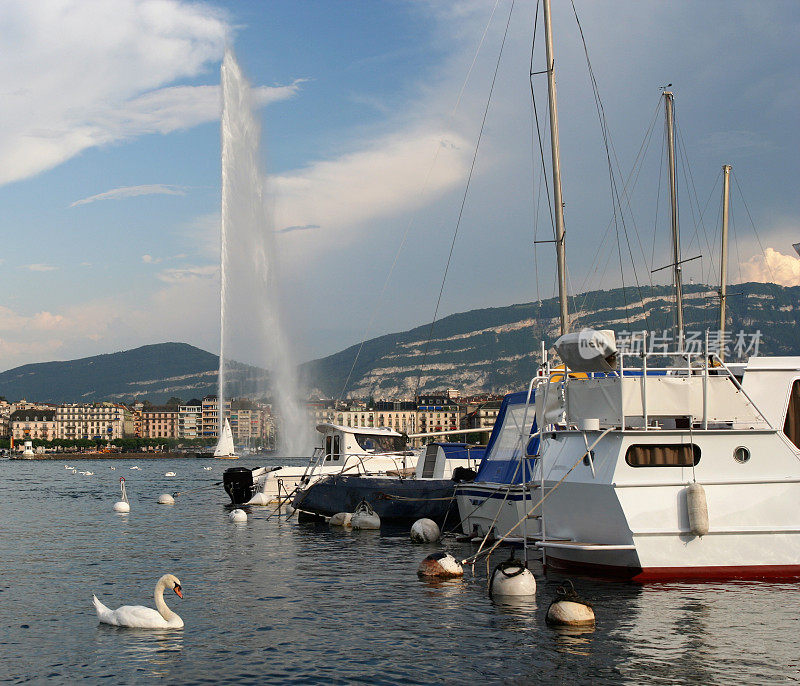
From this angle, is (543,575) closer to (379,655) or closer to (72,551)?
(379,655)

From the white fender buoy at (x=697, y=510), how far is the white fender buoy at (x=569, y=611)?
342cm

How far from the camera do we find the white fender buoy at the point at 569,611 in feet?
47.2

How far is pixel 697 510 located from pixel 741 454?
165 cm

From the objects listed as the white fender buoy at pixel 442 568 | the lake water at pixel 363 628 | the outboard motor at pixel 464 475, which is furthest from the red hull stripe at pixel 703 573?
the outboard motor at pixel 464 475

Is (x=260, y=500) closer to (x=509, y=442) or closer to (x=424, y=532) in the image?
(x=424, y=532)

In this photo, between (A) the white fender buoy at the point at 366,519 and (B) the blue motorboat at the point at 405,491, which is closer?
(A) the white fender buoy at the point at 366,519

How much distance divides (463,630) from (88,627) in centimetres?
643

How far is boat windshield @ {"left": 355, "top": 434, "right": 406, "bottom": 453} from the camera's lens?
4112 cm

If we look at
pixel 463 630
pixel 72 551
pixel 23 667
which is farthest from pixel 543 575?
pixel 72 551

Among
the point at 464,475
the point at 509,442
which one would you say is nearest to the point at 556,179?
the point at 509,442

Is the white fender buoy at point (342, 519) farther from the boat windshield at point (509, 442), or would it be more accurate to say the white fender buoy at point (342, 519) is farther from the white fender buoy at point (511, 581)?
the white fender buoy at point (511, 581)

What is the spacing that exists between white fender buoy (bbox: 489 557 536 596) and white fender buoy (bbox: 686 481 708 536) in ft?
10.6

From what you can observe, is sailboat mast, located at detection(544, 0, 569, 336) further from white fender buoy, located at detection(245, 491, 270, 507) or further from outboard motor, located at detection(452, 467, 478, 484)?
white fender buoy, located at detection(245, 491, 270, 507)

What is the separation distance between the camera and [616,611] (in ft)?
50.6
